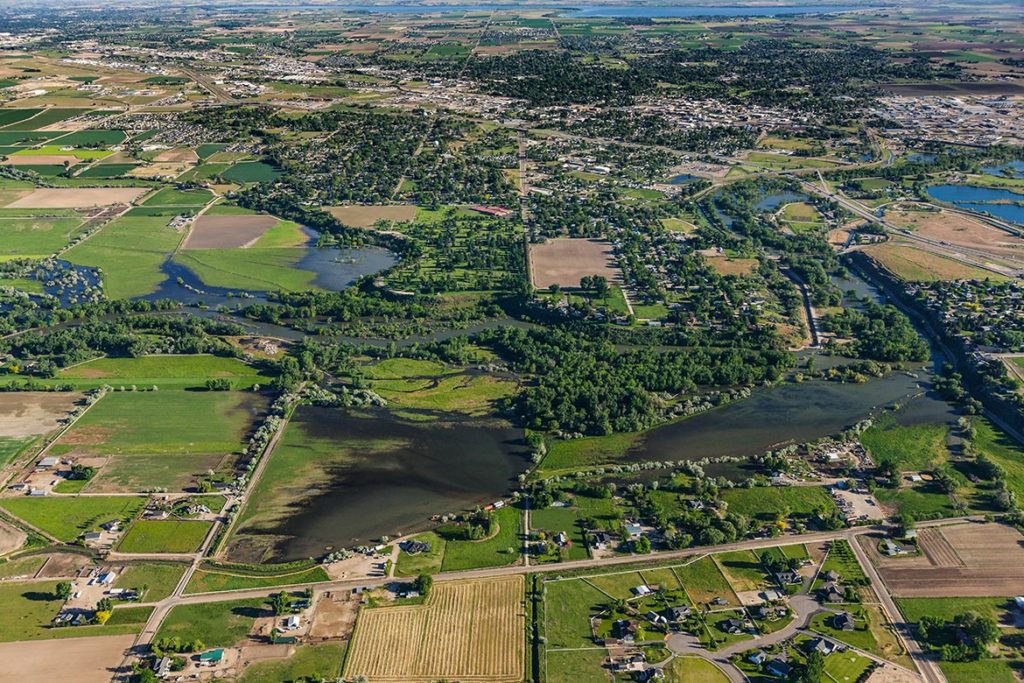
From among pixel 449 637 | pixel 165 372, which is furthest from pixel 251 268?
pixel 449 637

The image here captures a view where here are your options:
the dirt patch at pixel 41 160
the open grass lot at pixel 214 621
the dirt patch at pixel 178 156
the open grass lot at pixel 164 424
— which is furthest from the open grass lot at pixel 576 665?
the dirt patch at pixel 41 160

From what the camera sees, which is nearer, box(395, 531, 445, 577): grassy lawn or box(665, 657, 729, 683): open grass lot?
box(665, 657, 729, 683): open grass lot

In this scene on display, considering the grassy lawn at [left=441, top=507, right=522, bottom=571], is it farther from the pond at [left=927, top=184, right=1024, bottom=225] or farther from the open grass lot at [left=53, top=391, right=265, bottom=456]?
the pond at [left=927, top=184, right=1024, bottom=225]

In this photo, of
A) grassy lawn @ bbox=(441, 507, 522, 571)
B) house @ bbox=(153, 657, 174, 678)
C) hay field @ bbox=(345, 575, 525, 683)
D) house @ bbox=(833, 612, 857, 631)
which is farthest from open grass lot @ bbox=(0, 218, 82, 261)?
house @ bbox=(833, 612, 857, 631)

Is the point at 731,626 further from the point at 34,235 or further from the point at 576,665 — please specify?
the point at 34,235

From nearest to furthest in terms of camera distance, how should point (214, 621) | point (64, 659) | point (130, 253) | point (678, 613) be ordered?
point (64, 659)
point (214, 621)
point (678, 613)
point (130, 253)

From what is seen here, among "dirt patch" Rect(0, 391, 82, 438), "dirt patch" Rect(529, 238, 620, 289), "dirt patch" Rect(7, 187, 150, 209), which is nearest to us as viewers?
"dirt patch" Rect(0, 391, 82, 438)
